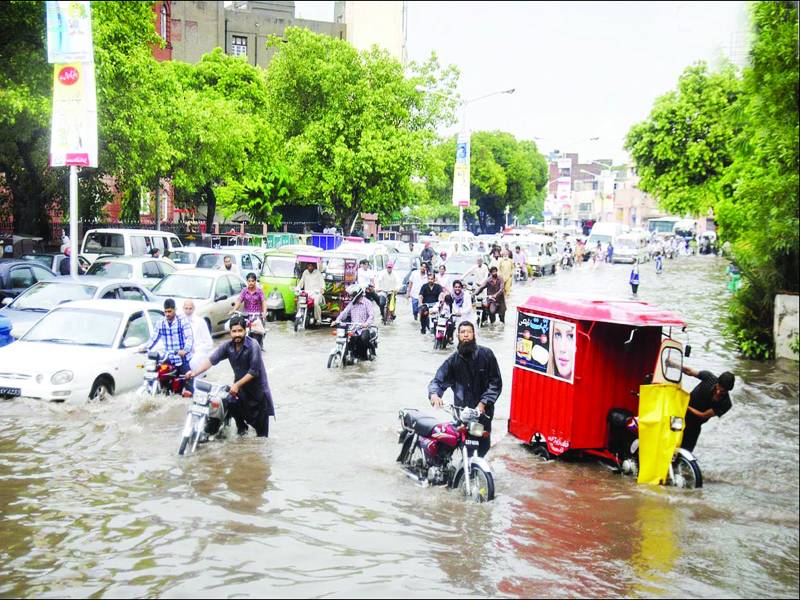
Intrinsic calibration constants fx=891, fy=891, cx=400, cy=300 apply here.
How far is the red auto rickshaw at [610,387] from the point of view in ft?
30.4

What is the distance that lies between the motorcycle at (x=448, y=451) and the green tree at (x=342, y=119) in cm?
3219

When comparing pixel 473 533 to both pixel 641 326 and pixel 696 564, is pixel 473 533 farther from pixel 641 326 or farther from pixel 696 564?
pixel 641 326

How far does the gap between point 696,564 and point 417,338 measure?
14.4 m

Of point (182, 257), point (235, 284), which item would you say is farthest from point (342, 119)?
point (235, 284)

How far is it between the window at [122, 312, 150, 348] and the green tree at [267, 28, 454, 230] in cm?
2812

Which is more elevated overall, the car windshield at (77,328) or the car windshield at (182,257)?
the car windshield at (182,257)

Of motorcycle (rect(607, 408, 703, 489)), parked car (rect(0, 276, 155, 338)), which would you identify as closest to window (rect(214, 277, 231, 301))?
parked car (rect(0, 276, 155, 338))

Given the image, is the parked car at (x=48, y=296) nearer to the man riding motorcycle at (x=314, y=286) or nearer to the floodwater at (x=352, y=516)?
the floodwater at (x=352, y=516)

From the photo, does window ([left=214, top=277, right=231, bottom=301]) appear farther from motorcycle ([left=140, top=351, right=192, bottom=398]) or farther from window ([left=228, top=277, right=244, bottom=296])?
motorcycle ([left=140, top=351, right=192, bottom=398])

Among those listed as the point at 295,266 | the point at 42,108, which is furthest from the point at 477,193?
the point at 42,108

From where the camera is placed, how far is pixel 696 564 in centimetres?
726

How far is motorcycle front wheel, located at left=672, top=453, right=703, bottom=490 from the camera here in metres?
9.07

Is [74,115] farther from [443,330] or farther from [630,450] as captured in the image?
[630,450]

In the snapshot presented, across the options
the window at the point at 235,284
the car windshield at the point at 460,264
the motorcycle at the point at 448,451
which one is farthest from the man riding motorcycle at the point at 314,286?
the motorcycle at the point at 448,451
